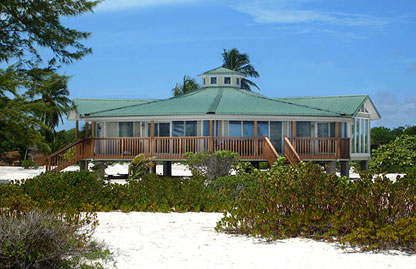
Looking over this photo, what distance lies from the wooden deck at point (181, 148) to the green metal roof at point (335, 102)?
6.29 feet

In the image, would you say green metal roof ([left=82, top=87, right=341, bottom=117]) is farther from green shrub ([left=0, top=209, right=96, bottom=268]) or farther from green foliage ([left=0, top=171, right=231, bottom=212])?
green shrub ([left=0, top=209, right=96, bottom=268])

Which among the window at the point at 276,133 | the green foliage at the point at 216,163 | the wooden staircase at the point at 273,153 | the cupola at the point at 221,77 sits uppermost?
the cupola at the point at 221,77

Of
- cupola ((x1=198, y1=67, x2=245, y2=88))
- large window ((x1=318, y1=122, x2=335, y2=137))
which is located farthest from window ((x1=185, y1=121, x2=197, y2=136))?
large window ((x1=318, y1=122, x2=335, y2=137))

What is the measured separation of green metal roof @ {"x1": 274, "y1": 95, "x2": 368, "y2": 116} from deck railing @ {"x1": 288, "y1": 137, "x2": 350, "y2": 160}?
1821 mm

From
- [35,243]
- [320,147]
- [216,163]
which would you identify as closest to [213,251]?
A: [35,243]

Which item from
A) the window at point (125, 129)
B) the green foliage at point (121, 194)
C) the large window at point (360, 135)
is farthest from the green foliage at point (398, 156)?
the green foliage at point (121, 194)

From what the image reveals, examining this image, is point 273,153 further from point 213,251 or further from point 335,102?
point 213,251

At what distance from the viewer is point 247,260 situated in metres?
8.63

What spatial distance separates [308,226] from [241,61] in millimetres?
49656

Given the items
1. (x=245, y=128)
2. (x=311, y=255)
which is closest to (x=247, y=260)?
(x=311, y=255)

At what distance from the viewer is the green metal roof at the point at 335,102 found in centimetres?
3038

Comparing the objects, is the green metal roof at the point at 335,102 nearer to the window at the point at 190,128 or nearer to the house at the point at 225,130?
the house at the point at 225,130

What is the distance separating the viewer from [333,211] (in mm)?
10539

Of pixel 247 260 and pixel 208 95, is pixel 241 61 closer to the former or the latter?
pixel 208 95
